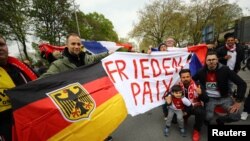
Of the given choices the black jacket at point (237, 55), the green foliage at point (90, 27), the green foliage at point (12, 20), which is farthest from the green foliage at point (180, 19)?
the black jacket at point (237, 55)

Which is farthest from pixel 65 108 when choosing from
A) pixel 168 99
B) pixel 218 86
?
pixel 218 86

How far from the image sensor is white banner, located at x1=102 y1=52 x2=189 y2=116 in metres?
4.12

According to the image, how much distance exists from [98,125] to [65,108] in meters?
0.50

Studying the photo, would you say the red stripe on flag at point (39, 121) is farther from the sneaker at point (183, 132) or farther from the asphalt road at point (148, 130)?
Answer: the sneaker at point (183, 132)

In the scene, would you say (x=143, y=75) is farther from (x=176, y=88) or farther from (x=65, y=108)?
(x=65, y=108)

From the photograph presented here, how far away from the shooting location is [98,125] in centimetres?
312

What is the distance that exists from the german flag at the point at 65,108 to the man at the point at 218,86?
7.32ft

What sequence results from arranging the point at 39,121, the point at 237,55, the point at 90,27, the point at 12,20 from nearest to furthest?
the point at 39,121 → the point at 237,55 → the point at 12,20 → the point at 90,27

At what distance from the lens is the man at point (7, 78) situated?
2713 millimetres

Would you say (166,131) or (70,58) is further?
(166,131)

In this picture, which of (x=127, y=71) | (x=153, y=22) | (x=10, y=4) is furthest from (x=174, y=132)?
(x=153, y=22)

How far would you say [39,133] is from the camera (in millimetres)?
2668

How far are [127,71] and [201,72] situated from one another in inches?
64.3

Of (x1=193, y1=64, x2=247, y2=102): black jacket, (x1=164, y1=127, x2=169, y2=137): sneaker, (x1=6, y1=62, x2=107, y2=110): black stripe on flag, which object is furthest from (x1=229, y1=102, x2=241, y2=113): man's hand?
(x1=6, y1=62, x2=107, y2=110): black stripe on flag
